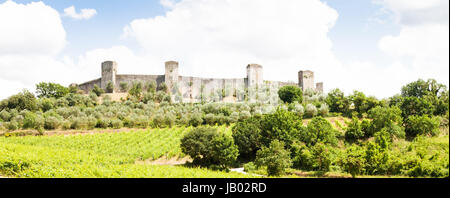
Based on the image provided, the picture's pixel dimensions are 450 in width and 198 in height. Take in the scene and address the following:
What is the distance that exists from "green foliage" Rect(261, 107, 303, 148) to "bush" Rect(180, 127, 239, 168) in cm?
338

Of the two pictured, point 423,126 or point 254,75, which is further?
point 254,75

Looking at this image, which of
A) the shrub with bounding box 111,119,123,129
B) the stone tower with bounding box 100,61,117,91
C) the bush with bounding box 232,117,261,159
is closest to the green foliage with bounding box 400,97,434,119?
the bush with bounding box 232,117,261,159

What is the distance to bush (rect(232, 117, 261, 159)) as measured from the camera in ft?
63.6

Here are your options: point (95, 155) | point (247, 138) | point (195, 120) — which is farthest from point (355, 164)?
point (195, 120)

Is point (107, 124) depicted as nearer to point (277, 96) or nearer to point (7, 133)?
point (7, 133)

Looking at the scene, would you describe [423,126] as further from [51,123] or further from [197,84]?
[197,84]

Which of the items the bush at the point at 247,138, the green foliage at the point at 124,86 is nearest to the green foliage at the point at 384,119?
the bush at the point at 247,138

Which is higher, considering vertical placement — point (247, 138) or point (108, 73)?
point (108, 73)

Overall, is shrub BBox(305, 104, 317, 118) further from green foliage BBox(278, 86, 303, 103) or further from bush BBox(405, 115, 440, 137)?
green foliage BBox(278, 86, 303, 103)

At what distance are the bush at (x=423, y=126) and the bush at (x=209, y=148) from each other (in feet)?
48.0

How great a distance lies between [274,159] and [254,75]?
39.2 meters

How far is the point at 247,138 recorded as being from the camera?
1942 cm

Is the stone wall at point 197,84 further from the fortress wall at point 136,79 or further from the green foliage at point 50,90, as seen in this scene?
the green foliage at point 50,90
